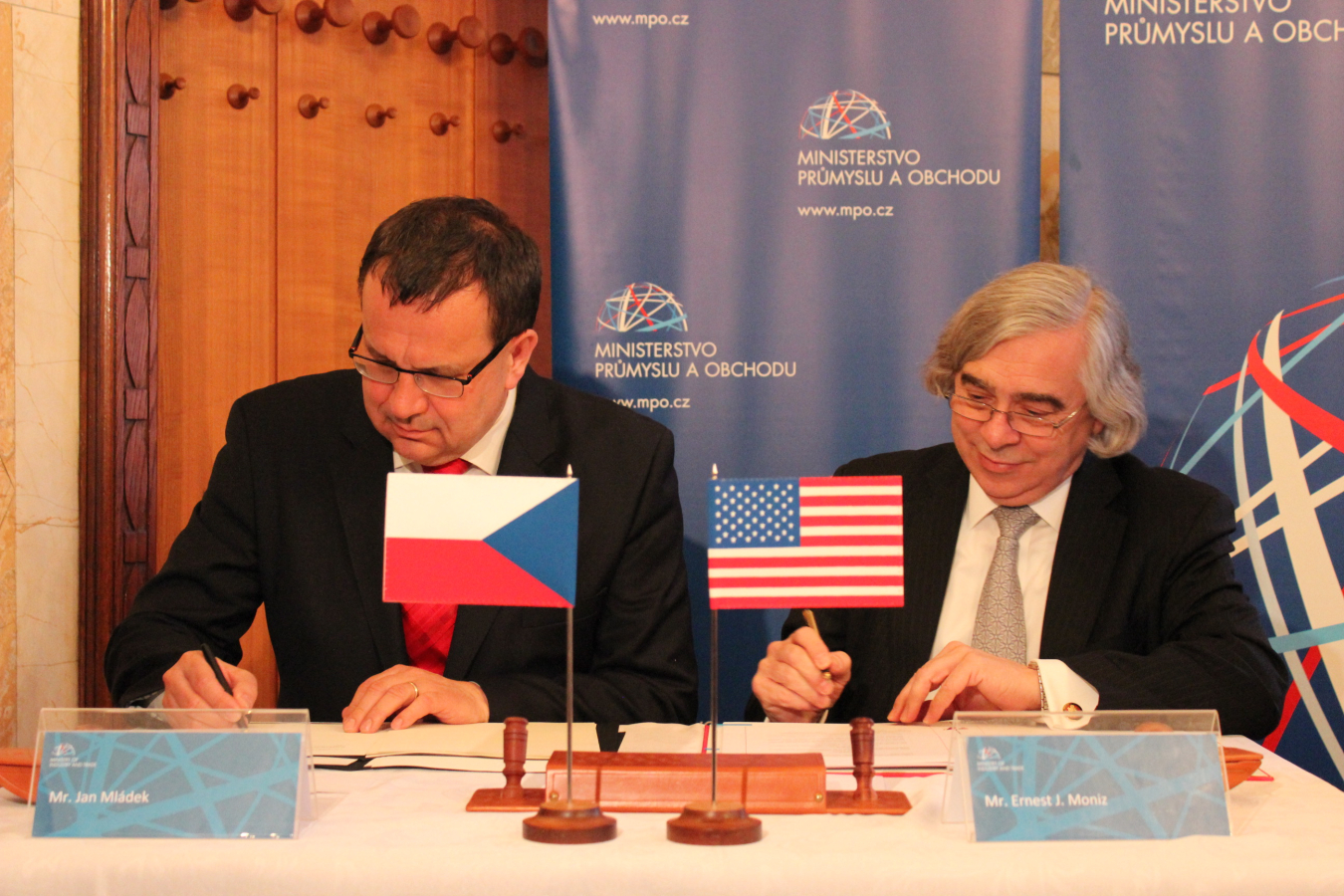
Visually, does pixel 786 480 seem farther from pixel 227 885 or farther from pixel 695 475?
pixel 695 475

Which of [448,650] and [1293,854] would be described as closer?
[1293,854]

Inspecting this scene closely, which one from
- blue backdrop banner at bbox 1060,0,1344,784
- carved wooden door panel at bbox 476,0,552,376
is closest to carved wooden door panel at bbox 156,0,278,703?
carved wooden door panel at bbox 476,0,552,376

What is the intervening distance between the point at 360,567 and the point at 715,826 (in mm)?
1150

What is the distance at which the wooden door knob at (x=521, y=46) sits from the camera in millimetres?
3609

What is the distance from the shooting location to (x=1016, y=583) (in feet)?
7.36

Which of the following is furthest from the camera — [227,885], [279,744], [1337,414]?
[1337,414]

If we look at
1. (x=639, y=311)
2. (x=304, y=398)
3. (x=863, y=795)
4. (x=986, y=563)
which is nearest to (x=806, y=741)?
(x=863, y=795)

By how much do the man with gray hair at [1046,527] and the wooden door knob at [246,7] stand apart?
2.13m

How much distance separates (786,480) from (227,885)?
76cm

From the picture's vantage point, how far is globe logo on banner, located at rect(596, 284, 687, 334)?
323 centimetres

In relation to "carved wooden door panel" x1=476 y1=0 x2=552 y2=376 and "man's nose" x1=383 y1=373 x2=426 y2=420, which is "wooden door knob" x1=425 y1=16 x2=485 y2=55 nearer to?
"carved wooden door panel" x1=476 y1=0 x2=552 y2=376

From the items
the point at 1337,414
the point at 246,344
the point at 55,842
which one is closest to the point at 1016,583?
the point at 1337,414

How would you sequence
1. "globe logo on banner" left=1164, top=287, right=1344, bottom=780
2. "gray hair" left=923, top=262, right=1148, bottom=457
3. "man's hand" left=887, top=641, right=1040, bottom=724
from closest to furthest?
"man's hand" left=887, top=641, right=1040, bottom=724, "gray hair" left=923, top=262, right=1148, bottom=457, "globe logo on banner" left=1164, top=287, right=1344, bottom=780

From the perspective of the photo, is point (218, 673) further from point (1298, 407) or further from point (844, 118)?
point (1298, 407)
